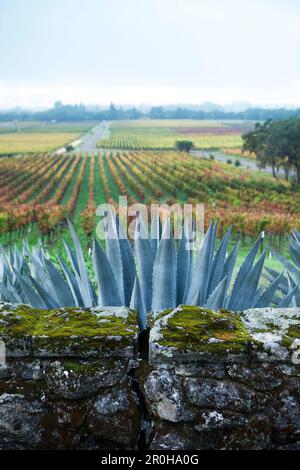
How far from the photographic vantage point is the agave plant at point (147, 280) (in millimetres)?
2445

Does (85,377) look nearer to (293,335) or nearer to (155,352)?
(155,352)

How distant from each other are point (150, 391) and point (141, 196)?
75.8 feet

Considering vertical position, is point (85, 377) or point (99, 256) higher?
point (99, 256)

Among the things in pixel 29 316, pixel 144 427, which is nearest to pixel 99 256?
pixel 29 316

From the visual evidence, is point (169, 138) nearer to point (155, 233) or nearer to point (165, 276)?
point (155, 233)

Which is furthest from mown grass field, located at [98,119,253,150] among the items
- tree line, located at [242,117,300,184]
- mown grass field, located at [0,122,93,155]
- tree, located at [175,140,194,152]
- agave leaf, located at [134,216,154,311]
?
agave leaf, located at [134,216,154,311]

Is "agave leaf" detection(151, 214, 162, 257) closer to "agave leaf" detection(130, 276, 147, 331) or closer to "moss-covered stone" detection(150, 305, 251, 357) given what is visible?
"agave leaf" detection(130, 276, 147, 331)

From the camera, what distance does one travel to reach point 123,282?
267cm

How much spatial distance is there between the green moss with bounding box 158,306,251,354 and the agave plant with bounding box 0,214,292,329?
0.41m

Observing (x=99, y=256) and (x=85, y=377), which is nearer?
(x=85, y=377)

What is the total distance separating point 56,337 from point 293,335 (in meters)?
0.86

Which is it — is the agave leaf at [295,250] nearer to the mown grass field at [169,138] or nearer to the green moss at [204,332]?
the green moss at [204,332]

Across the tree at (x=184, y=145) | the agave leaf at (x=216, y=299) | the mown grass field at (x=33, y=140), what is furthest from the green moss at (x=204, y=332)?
the tree at (x=184, y=145)

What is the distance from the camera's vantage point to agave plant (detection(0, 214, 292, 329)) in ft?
8.02
